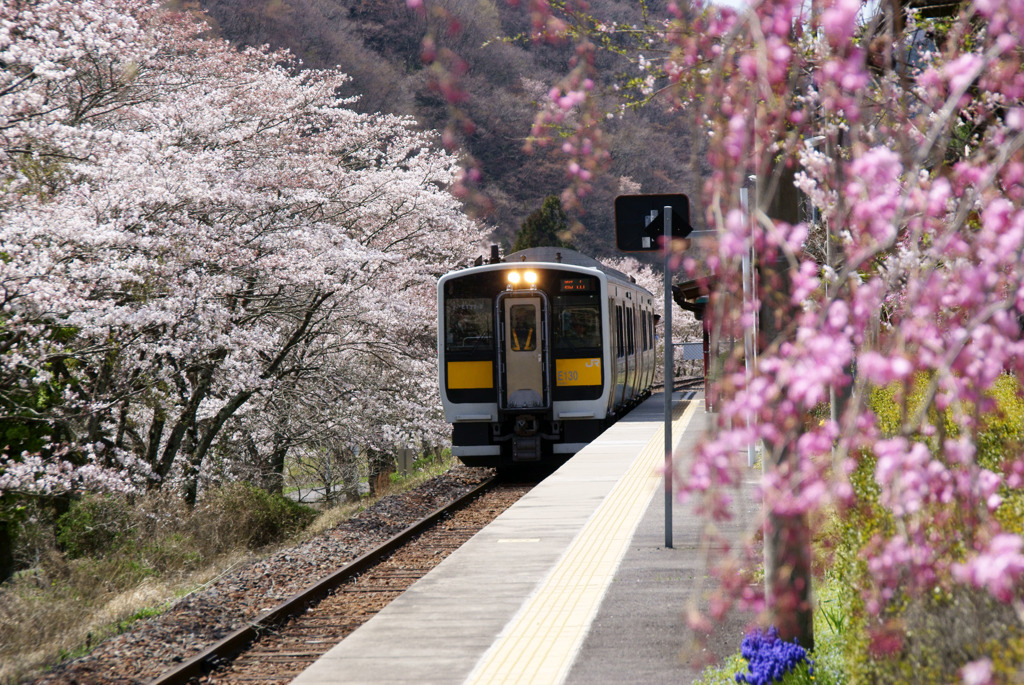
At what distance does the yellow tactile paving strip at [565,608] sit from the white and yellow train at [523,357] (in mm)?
5757

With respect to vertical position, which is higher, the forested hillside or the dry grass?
the forested hillside

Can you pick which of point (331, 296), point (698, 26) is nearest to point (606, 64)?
point (331, 296)

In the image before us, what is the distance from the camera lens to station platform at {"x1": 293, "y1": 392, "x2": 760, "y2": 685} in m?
4.99

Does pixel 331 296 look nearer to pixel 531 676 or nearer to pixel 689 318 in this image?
pixel 531 676

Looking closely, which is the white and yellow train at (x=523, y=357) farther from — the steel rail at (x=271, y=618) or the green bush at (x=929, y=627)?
the green bush at (x=929, y=627)

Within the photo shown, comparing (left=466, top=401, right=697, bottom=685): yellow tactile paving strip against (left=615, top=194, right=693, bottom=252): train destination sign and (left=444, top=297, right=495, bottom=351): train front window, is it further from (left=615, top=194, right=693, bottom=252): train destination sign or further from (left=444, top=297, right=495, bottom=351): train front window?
(left=444, top=297, right=495, bottom=351): train front window

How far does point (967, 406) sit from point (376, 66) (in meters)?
49.1

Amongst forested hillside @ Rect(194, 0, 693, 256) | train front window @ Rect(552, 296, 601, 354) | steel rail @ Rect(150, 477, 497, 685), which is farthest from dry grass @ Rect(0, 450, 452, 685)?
forested hillside @ Rect(194, 0, 693, 256)

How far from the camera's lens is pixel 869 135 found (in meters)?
3.32

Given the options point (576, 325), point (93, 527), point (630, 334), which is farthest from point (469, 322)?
point (93, 527)

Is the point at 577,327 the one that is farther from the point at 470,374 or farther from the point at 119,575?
the point at 119,575

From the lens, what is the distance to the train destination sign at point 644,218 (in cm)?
752

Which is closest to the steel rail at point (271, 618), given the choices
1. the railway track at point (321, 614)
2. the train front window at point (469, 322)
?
the railway track at point (321, 614)

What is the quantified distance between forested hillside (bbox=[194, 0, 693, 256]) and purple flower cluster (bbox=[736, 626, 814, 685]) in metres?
42.6
